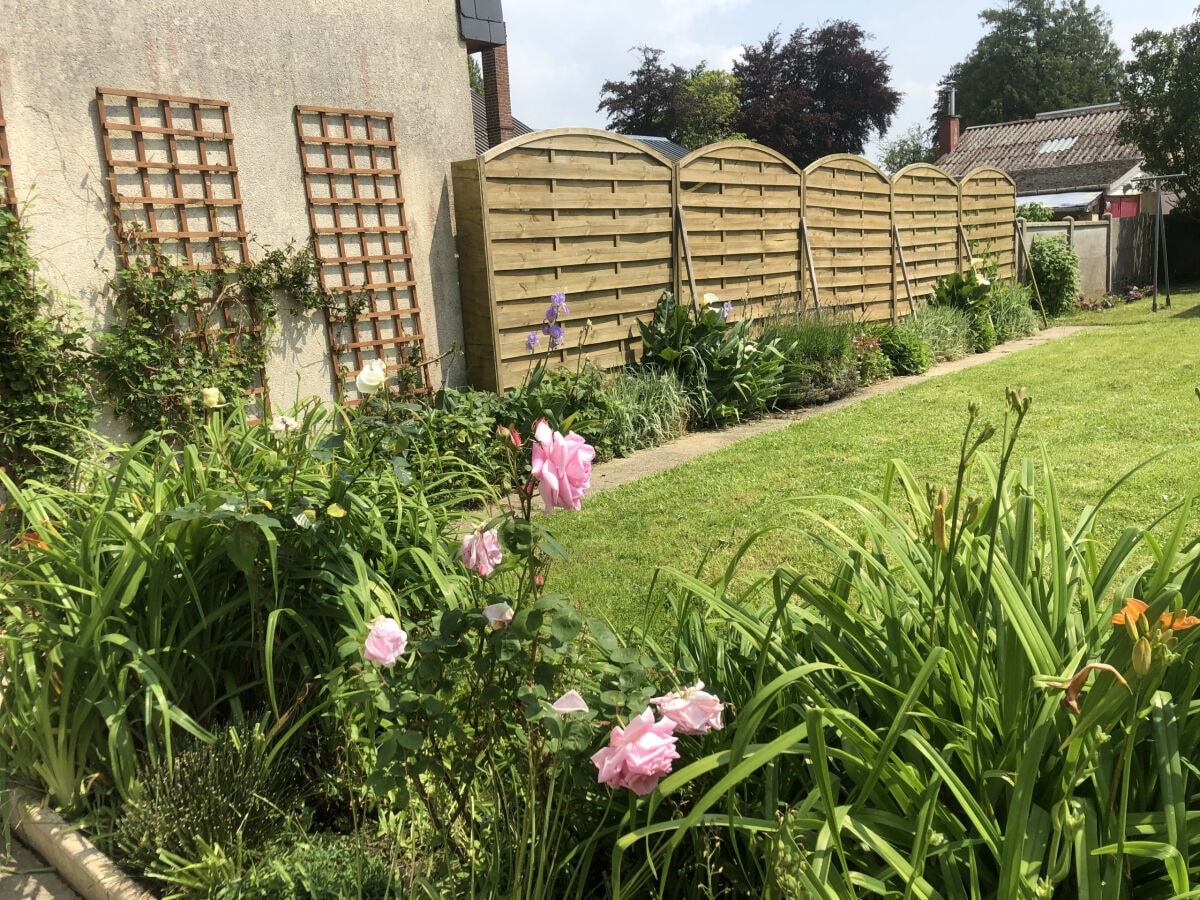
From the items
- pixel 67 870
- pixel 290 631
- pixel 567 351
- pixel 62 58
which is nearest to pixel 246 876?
pixel 67 870

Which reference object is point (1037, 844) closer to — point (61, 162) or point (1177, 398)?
point (61, 162)

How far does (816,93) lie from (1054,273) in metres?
28.9

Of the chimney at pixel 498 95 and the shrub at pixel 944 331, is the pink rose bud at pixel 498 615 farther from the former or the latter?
the chimney at pixel 498 95

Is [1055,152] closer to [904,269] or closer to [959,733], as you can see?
[904,269]

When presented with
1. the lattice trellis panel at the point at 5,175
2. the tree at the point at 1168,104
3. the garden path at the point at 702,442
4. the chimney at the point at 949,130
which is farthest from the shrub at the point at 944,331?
the chimney at the point at 949,130

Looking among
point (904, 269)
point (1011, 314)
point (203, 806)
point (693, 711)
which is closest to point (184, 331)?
point (203, 806)

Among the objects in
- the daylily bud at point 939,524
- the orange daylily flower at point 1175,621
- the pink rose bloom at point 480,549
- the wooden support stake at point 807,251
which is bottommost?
the orange daylily flower at point 1175,621

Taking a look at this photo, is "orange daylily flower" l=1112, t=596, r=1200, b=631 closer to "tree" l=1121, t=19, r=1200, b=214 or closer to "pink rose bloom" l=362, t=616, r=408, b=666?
"pink rose bloom" l=362, t=616, r=408, b=666

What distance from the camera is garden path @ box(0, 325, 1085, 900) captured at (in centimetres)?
203

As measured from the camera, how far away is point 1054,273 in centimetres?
1389

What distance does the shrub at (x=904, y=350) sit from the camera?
9.14 meters

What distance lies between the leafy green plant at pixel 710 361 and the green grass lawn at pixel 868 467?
0.61 meters

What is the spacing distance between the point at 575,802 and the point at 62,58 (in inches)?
167

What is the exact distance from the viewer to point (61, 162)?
4215 millimetres
